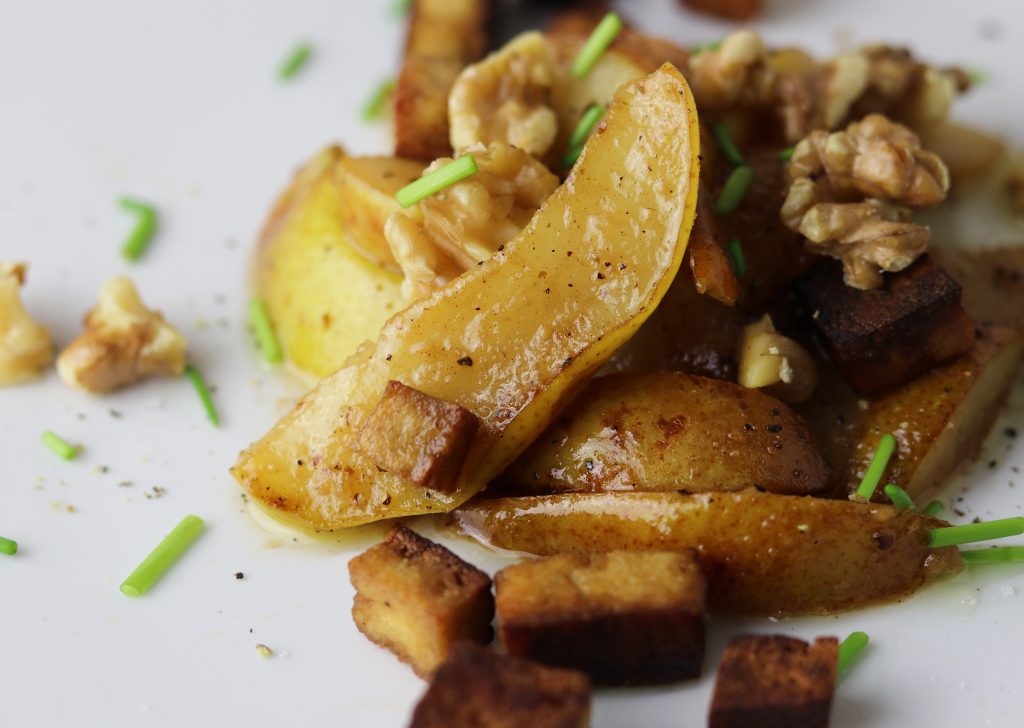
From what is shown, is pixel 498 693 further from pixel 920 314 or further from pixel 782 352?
pixel 920 314

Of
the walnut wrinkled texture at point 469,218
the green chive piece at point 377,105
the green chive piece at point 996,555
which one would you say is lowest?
the green chive piece at point 996,555

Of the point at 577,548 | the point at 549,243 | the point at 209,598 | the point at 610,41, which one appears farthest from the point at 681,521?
the point at 610,41

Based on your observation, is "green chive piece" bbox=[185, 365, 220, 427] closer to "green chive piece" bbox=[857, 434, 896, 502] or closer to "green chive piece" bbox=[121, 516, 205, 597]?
"green chive piece" bbox=[121, 516, 205, 597]

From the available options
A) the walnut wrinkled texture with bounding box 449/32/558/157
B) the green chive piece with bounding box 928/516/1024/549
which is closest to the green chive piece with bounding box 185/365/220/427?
the walnut wrinkled texture with bounding box 449/32/558/157

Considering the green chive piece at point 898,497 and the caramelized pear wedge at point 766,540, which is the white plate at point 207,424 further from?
the green chive piece at point 898,497

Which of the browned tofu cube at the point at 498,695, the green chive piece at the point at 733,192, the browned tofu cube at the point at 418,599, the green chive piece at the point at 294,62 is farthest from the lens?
the green chive piece at the point at 294,62

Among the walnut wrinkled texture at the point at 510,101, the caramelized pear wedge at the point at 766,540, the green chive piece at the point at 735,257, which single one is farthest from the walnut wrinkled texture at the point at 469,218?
the caramelized pear wedge at the point at 766,540
